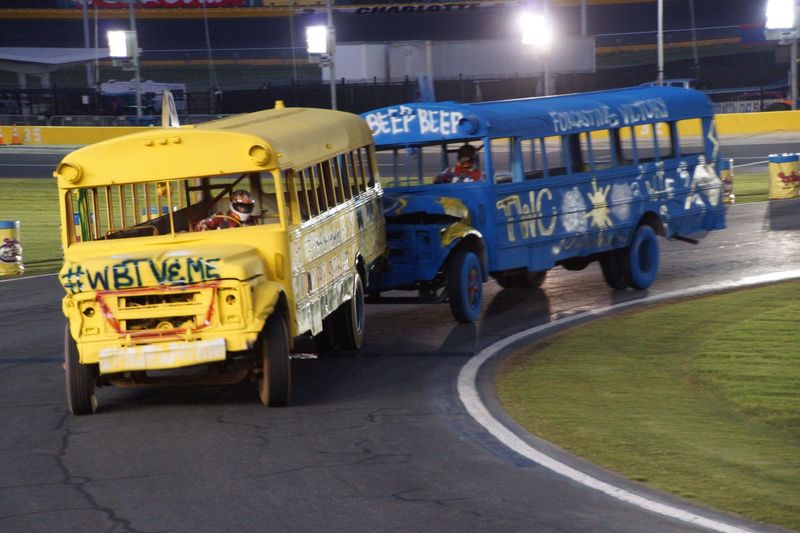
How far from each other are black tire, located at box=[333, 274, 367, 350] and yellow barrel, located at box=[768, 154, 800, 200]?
17.1 metres

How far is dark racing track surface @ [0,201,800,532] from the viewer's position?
7.69 m

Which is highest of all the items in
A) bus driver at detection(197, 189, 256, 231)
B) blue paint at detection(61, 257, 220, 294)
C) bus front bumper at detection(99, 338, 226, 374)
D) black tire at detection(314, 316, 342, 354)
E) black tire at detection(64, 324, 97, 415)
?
bus driver at detection(197, 189, 256, 231)

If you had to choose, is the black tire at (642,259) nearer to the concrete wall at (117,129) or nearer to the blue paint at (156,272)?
the blue paint at (156,272)

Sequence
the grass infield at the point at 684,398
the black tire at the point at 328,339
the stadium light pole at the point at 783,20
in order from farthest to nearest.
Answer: the stadium light pole at the point at 783,20
the black tire at the point at 328,339
the grass infield at the point at 684,398

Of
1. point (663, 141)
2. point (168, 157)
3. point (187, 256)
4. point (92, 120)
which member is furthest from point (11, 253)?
point (92, 120)

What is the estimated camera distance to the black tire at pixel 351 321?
44.6 feet

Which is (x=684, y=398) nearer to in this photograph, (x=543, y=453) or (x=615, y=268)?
(x=543, y=453)

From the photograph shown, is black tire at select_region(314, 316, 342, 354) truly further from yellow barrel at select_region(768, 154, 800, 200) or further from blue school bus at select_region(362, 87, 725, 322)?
yellow barrel at select_region(768, 154, 800, 200)

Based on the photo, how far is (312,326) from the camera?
39.0ft

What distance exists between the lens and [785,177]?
28.7m

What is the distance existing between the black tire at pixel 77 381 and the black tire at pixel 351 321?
3.34 meters

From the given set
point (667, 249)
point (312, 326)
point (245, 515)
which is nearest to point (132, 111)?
point (667, 249)

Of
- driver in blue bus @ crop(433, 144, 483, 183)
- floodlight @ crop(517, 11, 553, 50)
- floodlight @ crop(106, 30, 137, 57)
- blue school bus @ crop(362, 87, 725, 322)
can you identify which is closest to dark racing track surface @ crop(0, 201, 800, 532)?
blue school bus @ crop(362, 87, 725, 322)

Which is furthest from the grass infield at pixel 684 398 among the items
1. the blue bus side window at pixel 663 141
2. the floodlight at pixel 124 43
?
the floodlight at pixel 124 43
